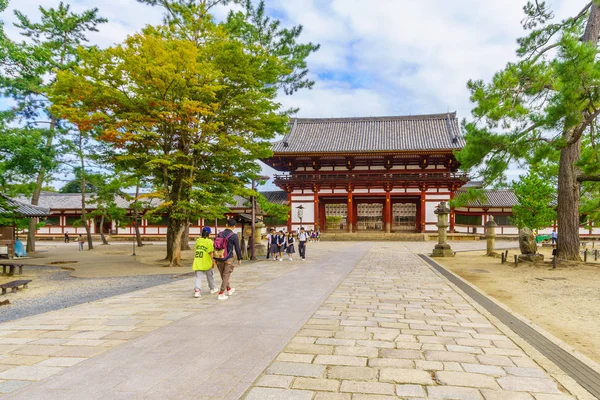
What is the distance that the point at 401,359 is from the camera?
394 cm

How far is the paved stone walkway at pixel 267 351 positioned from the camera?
10.6ft

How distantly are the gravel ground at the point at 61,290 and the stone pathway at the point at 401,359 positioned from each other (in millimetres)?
5247

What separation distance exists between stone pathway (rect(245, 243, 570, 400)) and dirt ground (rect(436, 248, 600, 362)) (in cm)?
110

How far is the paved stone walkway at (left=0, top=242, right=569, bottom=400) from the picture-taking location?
3217mm

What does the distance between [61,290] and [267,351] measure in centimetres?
759

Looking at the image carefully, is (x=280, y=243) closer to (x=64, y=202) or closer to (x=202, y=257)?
(x=202, y=257)

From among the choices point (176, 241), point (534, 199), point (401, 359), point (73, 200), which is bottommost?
point (401, 359)

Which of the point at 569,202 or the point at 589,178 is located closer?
the point at 589,178

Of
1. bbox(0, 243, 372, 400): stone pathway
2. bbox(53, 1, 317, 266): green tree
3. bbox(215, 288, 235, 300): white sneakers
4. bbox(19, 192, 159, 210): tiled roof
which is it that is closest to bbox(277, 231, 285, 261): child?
bbox(53, 1, 317, 266): green tree

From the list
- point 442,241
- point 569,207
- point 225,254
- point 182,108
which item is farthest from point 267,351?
point 442,241

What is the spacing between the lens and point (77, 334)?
4.86 metres

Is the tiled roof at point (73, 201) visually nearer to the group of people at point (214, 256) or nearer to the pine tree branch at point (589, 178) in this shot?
the pine tree branch at point (589, 178)

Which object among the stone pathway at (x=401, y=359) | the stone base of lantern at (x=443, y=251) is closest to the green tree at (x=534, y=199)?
the stone base of lantern at (x=443, y=251)

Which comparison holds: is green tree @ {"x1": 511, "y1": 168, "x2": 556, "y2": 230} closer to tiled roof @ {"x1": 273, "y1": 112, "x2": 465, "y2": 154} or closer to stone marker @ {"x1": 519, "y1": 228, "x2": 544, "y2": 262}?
tiled roof @ {"x1": 273, "y1": 112, "x2": 465, "y2": 154}
